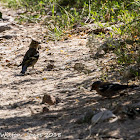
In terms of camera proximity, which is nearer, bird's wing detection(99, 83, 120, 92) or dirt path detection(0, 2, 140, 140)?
dirt path detection(0, 2, 140, 140)

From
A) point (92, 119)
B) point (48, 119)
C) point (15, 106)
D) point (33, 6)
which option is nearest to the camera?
point (92, 119)

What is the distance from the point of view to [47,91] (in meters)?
5.93

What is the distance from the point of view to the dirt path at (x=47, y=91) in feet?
13.5

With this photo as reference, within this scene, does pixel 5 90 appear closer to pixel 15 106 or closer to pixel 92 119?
pixel 15 106

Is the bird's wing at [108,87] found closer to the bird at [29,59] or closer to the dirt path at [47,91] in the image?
the dirt path at [47,91]

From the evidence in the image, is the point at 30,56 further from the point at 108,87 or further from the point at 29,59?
the point at 108,87

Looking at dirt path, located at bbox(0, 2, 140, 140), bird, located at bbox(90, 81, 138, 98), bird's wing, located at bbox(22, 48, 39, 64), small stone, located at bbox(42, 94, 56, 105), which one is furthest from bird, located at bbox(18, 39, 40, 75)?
bird, located at bbox(90, 81, 138, 98)

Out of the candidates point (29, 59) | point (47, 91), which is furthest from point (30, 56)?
point (47, 91)

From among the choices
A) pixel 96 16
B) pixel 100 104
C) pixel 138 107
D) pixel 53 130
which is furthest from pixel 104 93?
pixel 96 16

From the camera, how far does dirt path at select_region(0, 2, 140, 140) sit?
162 inches

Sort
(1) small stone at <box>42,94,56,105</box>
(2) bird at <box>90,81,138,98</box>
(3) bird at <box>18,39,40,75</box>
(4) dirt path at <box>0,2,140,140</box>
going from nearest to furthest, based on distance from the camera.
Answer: (4) dirt path at <box>0,2,140,140</box>, (2) bird at <box>90,81,138,98</box>, (1) small stone at <box>42,94,56,105</box>, (3) bird at <box>18,39,40,75</box>

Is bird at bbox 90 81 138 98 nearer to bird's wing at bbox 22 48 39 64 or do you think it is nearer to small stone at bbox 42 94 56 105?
small stone at bbox 42 94 56 105

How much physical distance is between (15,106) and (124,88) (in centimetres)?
181

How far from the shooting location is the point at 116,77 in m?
6.21
